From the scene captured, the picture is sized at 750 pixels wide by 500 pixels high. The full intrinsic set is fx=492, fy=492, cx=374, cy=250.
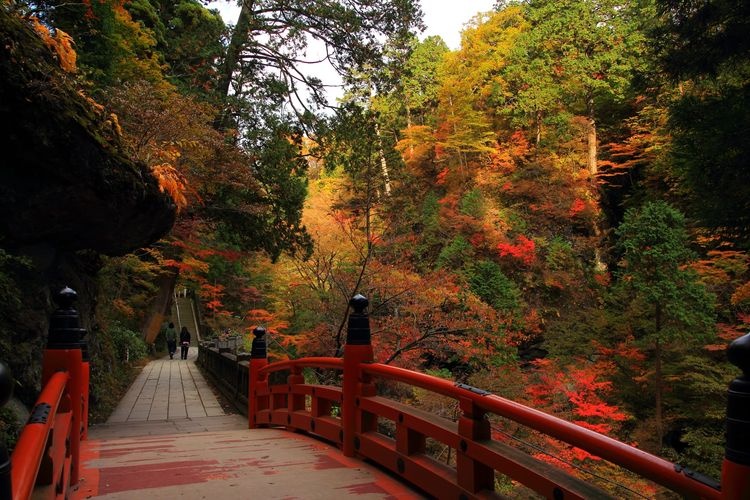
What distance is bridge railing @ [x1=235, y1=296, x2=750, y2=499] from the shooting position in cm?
136

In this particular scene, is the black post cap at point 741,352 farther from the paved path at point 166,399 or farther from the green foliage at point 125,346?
the green foliage at point 125,346

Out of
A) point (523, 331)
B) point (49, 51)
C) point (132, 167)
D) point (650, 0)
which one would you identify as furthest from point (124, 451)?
point (650, 0)

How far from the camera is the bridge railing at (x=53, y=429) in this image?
1341 millimetres

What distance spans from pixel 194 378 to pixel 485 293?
10082 mm

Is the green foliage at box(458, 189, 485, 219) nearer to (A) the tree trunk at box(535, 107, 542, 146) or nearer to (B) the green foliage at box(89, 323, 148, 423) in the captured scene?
(A) the tree trunk at box(535, 107, 542, 146)

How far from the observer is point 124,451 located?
4.64 m

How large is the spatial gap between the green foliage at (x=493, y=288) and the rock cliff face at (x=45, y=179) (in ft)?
42.1

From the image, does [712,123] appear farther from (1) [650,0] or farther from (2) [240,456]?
(1) [650,0]

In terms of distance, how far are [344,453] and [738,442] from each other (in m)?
3.02

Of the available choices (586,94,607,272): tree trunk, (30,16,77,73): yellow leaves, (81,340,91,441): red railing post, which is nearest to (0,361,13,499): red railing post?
(81,340,91,441): red railing post

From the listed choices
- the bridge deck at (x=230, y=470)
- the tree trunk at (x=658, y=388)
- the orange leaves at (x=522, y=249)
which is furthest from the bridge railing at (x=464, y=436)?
the orange leaves at (x=522, y=249)

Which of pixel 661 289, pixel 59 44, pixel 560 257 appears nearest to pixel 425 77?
pixel 560 257

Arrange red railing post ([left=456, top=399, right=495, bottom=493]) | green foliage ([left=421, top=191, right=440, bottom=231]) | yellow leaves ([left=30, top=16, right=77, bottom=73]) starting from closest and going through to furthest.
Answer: red railing post ([left=456, top=399, right=495, bottom=493]), yellow leaves ([left=30, top=16, right=77, bottom=73]), green foliage ([left=421, top=191, right=440, bottom=231])

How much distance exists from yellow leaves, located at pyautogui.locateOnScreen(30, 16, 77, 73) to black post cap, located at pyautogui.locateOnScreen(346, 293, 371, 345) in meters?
5.58
